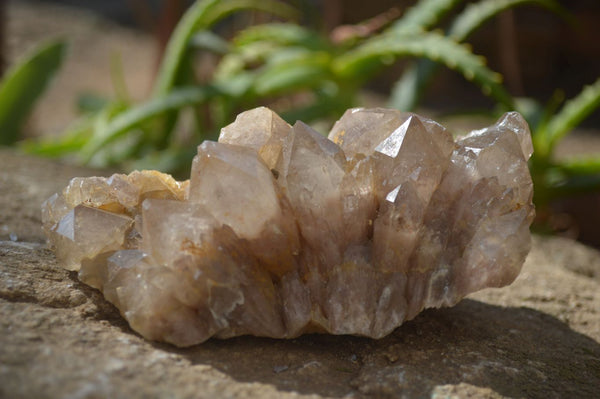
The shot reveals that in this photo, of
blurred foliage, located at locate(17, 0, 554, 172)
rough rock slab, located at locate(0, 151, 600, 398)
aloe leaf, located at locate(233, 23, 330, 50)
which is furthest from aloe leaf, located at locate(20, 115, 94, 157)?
rough rock slab, located at locate(0, 151, 600, 398)

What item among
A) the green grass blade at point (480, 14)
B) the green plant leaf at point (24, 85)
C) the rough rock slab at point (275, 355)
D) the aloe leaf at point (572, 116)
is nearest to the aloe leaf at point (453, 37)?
the green grass blade at point (480, 14)

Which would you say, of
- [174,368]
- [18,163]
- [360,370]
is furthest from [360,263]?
[18,163]

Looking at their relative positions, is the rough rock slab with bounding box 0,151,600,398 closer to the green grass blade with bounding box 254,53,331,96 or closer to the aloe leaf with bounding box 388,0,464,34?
the green grass blade with bounding box 254,53,331,96

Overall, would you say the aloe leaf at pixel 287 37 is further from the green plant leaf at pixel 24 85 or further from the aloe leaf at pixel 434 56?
the green plant leaf at pixel 24 85

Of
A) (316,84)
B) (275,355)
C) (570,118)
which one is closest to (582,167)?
(570,118)

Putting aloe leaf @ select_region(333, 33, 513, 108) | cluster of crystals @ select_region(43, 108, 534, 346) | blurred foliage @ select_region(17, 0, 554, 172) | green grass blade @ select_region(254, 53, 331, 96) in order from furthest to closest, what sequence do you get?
1. green grass blade @ select_region(254, 53, 331, 96)
2. blurred foliage @ select_region(17, 0, 554, 172)
3. aloe leaf @ select_region(333, 33, 513, 108)
4. cluster of crystals @ select_region(43, 108, 534, 346)

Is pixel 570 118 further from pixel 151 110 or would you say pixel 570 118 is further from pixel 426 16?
pixel 151 110

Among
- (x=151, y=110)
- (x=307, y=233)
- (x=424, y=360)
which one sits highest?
(x=151, y=110)
